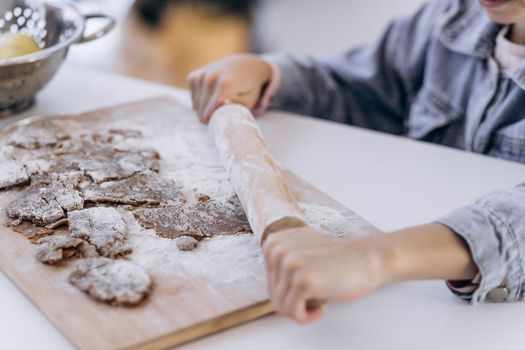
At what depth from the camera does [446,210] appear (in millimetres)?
1030

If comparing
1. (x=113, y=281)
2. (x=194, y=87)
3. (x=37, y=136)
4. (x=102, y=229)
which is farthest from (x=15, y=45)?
(x=113, y=281)

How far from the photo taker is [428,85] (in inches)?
55.3

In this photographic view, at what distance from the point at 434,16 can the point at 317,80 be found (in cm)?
26

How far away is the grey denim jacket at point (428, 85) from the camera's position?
126 centimetres

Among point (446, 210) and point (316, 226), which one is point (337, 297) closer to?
point (316, 226)

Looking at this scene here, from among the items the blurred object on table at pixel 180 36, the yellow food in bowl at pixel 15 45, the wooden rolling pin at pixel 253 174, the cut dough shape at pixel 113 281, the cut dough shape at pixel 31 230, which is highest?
the yellow food in bowl at pixel 15 45

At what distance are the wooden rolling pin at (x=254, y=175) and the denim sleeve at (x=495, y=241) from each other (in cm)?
18

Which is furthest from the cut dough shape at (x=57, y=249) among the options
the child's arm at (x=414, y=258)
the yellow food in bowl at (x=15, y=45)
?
the yellow food in bowl at (x=15, y=45)

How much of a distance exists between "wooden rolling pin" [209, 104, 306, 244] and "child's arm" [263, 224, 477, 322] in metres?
0.05

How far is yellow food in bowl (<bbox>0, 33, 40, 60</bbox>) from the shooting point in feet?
4.25

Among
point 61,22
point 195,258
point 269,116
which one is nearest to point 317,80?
point 269,116

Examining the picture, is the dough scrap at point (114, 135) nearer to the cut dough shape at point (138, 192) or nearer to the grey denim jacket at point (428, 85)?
the cut dough shape at point (138, 192)

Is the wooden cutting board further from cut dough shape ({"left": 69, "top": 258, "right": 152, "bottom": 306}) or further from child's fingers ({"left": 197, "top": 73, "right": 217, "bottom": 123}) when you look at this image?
child's fingers ({"left": 197, "top": 73, "right": 217, "bottom": 123})

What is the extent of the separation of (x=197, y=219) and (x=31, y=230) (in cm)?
21
